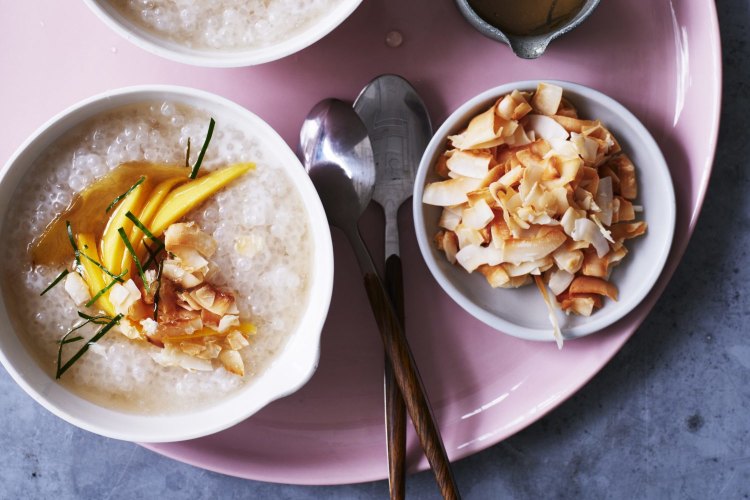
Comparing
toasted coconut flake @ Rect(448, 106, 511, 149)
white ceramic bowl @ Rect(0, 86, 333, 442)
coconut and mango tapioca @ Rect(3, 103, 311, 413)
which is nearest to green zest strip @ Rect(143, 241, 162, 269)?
coconut and mango tapioca @ Rect(3, 103, 311, 413)

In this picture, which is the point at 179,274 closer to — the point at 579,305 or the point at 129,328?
the point at 129,328

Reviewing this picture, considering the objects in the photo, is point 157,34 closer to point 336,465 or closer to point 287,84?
point 287,84

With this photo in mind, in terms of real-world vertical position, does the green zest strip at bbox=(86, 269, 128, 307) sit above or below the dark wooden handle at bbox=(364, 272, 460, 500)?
above

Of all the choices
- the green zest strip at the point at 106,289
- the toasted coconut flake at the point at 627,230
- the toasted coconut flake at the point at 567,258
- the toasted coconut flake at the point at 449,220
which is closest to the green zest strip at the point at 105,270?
the green zest strip at the point at 106,289

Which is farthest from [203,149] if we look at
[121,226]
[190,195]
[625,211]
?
[625,211]

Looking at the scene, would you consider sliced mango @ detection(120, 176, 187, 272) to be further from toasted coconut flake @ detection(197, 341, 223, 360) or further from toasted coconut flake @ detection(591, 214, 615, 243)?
toasted coconut flake @ detection(591, 214, 615, 243)

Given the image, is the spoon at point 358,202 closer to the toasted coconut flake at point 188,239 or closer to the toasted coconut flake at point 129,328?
the toasted coconut flake at point 188,239
